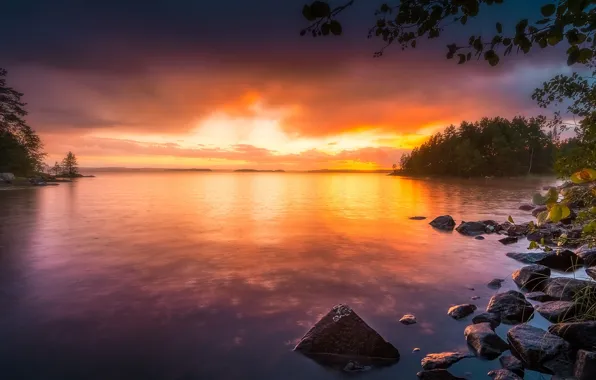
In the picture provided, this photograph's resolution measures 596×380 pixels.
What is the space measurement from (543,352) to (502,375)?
3.52 feet

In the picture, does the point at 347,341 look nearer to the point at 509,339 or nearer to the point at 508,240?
the point at 509,339

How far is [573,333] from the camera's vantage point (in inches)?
252

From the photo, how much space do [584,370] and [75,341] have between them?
9.87 meters

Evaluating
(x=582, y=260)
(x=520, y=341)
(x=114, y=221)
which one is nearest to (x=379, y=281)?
(x=520, y=341)

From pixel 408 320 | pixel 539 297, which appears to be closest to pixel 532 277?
pixel 539 297

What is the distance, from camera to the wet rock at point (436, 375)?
593 centimetres

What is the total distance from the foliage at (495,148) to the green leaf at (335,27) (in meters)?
121

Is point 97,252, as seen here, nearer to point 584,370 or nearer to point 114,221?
point 114,221

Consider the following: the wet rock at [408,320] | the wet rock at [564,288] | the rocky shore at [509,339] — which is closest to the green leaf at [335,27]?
the rocky shore at [509,339]

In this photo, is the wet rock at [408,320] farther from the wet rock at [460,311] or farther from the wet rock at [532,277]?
the wet rock at [532,277]

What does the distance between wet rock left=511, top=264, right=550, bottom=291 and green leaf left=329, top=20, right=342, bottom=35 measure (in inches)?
410

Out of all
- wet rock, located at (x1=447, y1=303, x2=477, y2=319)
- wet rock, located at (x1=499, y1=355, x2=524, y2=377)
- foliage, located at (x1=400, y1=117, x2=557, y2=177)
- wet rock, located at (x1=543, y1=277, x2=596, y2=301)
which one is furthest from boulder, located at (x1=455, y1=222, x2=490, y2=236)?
foliage, located at (x1=400, y1=117, x2=557, y2=177)

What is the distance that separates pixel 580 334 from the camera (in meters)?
6.31

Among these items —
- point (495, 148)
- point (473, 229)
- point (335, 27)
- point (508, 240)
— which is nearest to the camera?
point (335, 27)
